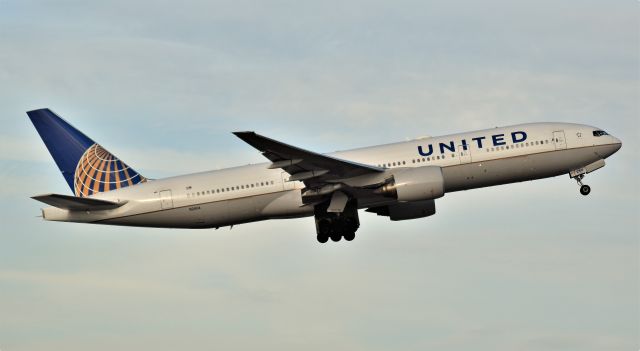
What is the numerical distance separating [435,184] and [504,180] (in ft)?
13.6

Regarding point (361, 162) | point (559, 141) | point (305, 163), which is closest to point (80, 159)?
point (305, 163)

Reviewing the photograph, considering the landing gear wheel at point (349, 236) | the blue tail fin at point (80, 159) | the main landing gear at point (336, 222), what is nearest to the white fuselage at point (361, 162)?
the main landing gear at point (336, 222)

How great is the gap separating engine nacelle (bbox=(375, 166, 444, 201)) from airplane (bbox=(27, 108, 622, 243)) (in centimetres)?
8

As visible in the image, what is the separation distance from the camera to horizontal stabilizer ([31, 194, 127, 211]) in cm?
3916

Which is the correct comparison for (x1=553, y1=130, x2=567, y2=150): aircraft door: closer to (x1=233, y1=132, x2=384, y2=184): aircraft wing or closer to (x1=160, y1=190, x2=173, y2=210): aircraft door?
(x1=233, y1=132, x2=384, y2=184): aircraft wing

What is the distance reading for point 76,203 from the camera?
40.0 metres

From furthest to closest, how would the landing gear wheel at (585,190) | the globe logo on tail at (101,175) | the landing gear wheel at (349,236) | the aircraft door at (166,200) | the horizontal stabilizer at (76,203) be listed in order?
the globe logo on tail at (101,175) < the landing gear wheel at (585,190) < the landing gear wheel at (349,236) < the aircraft door at (166,200) < the horizontal stabilizer at (76,203)

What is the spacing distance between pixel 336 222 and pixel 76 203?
11.4m

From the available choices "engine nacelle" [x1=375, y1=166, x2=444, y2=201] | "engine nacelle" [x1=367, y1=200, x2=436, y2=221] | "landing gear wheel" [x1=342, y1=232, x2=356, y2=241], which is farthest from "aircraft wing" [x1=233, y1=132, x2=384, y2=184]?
"engine nacelle" [x1=367, y1=200, x2=436, y2=221]

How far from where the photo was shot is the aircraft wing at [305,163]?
119ft

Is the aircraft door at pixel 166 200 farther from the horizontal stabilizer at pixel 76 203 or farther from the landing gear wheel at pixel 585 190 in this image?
the landing gear wheel at pixel 585 190

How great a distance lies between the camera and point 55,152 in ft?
146

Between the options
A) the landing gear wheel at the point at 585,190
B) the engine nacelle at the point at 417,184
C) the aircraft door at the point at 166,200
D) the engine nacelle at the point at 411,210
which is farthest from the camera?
the engine nacelle at the point at 411,210

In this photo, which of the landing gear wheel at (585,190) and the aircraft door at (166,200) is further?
the landing gear wheel at (585,190)
